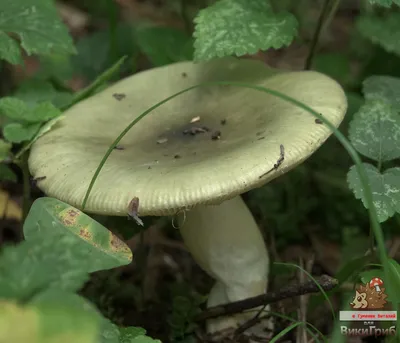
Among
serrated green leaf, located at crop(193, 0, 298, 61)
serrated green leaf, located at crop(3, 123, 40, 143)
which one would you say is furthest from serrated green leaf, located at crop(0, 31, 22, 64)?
serrated green leaf, located at crop(193, 0, 298, 61)

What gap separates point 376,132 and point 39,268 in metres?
1.05

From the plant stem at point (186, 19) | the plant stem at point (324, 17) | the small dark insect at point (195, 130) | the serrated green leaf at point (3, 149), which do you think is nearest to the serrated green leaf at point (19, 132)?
the serrated green leaf at point (3, 149)

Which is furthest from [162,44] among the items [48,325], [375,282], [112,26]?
[48,325]

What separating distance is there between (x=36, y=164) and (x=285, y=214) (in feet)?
3.79

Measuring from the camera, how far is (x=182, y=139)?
5.65ft

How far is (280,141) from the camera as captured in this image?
1.39 metres

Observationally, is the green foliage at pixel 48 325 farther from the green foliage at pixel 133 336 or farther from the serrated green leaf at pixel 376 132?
the serrated green leaf at pixel 376 132

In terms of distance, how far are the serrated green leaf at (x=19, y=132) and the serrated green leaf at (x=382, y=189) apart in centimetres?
95

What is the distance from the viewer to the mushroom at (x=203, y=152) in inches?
52.5

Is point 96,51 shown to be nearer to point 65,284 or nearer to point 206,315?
point 206,315

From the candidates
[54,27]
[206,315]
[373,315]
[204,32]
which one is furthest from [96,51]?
[373,315]

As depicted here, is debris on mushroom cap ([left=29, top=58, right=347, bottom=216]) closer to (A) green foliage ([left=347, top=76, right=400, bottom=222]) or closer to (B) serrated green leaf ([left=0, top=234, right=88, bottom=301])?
(A) green foliage ([left=347, top=76, right=400, bottom=222])

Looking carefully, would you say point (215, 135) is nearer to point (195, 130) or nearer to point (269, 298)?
point (195, 130)

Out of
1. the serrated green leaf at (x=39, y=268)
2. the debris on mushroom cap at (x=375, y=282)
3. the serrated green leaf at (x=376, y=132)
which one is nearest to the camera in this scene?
the serrated green leaf at (x=39, y=268)
